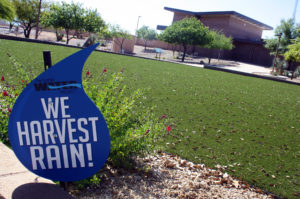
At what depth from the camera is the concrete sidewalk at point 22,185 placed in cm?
244

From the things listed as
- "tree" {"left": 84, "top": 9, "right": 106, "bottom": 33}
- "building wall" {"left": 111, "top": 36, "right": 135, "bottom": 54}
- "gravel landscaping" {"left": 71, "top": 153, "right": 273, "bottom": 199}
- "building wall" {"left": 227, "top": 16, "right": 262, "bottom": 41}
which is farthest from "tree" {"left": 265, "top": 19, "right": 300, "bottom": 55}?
"gravel landscaping" {"left": 71, "top": 153, "right": 273, "bottom": 199}

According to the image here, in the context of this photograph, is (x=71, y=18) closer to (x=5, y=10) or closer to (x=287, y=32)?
(x=5, y=10)

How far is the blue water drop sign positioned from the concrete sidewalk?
14cm

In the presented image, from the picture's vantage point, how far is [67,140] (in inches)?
97.7

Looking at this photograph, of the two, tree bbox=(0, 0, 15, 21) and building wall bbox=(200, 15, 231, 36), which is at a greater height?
building wall bbox=(200, 15, 231, 36)

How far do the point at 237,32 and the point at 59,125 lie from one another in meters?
53.8

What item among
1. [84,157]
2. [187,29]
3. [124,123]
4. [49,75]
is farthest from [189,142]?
[187,29]

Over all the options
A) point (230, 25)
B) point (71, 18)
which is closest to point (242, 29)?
point (230, 25)

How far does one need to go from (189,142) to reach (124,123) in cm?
192

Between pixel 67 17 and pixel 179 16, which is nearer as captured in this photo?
pixel 67 17

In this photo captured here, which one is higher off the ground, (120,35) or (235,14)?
(235,14)

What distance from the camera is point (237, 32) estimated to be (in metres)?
51.9

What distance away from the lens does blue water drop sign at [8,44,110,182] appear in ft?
7.79

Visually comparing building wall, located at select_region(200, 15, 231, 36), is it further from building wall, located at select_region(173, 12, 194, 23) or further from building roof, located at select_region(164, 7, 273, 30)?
building wall, located at select_region(173, 12, 194, 23)
